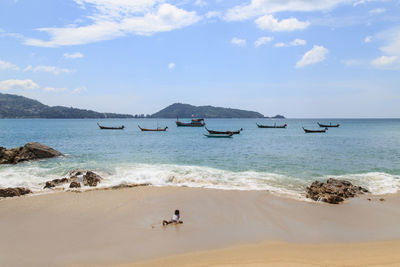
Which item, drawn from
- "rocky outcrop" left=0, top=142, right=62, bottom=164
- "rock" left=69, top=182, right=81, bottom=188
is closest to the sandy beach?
"rock" left=69, top=182, right=81, bottom=188

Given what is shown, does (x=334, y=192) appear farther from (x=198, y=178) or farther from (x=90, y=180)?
(x=90, y=180)

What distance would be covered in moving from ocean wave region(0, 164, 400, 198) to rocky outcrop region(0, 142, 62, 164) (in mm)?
2076

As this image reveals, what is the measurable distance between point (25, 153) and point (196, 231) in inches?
877

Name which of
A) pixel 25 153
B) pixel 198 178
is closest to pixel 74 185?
pixel 198 178

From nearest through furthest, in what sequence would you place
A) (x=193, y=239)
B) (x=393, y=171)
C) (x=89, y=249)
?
(x=89, y=249) < (x=193, y=239) < (x=393, y=171)

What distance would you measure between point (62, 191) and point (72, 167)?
7.90 m

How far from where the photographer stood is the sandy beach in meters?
7.55

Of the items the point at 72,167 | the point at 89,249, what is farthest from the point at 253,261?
the point at 72,167

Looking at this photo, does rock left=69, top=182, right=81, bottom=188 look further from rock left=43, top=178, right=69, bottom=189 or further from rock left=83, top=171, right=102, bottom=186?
rock left=43, top=178, right=69, bottom=189

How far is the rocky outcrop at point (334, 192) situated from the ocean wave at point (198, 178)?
684 millimetres

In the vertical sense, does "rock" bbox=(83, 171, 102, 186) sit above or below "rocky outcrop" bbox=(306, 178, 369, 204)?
below

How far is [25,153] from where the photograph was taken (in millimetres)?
24500

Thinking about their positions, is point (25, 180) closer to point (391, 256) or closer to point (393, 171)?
point (391, 256)

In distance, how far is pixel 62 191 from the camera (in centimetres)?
1414
